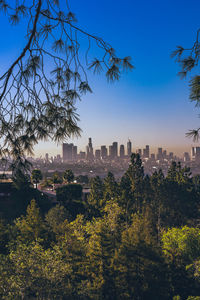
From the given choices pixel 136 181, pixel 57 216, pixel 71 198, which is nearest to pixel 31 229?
pixel 57 216

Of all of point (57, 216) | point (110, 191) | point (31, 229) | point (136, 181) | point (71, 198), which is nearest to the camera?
point (31, 229)

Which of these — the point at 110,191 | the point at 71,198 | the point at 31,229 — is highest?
the point at 110,191

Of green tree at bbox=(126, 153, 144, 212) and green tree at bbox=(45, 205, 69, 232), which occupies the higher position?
green tree at bbox=(126, 153, 144, 212)

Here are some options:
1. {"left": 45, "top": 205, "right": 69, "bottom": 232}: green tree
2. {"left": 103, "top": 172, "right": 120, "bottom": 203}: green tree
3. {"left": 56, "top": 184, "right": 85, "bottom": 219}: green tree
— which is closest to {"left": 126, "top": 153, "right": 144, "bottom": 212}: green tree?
{"left": 103, "top": 172, "right": 120, "bottom": 203}: green tree


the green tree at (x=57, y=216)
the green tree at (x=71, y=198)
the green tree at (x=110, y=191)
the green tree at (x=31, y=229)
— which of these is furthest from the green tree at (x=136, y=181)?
the green tree at (x=31, y=229)

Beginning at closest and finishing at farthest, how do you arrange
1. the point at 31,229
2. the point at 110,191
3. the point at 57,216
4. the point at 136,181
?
the point at 31,229 → the point at 57,216 → the point at 110,191 → the point at 136,181

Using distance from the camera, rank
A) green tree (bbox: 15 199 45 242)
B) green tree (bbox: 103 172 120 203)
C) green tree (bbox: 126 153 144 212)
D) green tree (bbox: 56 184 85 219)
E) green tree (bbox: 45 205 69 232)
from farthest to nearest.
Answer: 1. green tree (bbox: 126 153 144 212)
2. green tree (bbox: 56 184 85 219)
3. green tree (bbox: 103 172 120 203)
4. green tree (bbox: 45 205 69 232)
5. green tree (bbox: 15 199 45 242)

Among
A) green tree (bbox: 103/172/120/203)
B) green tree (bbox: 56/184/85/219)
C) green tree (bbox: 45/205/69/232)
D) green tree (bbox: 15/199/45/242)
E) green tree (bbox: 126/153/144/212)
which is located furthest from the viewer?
green tree (bbox: 126/153/144/212)

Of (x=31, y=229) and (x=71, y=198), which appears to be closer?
(x=31, y=229)

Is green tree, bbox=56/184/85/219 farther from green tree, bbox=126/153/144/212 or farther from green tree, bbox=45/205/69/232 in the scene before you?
green tree, bbox=126/153/144/212

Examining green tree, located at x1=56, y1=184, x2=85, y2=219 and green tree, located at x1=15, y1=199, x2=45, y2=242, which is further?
green tree, located at x1=56, y1=184, x2=85, y2=219

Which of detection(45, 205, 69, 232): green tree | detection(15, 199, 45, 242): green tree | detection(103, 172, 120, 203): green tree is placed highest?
detection(103, 172, 120, 203): green tree

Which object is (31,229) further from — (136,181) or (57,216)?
(136,181)
